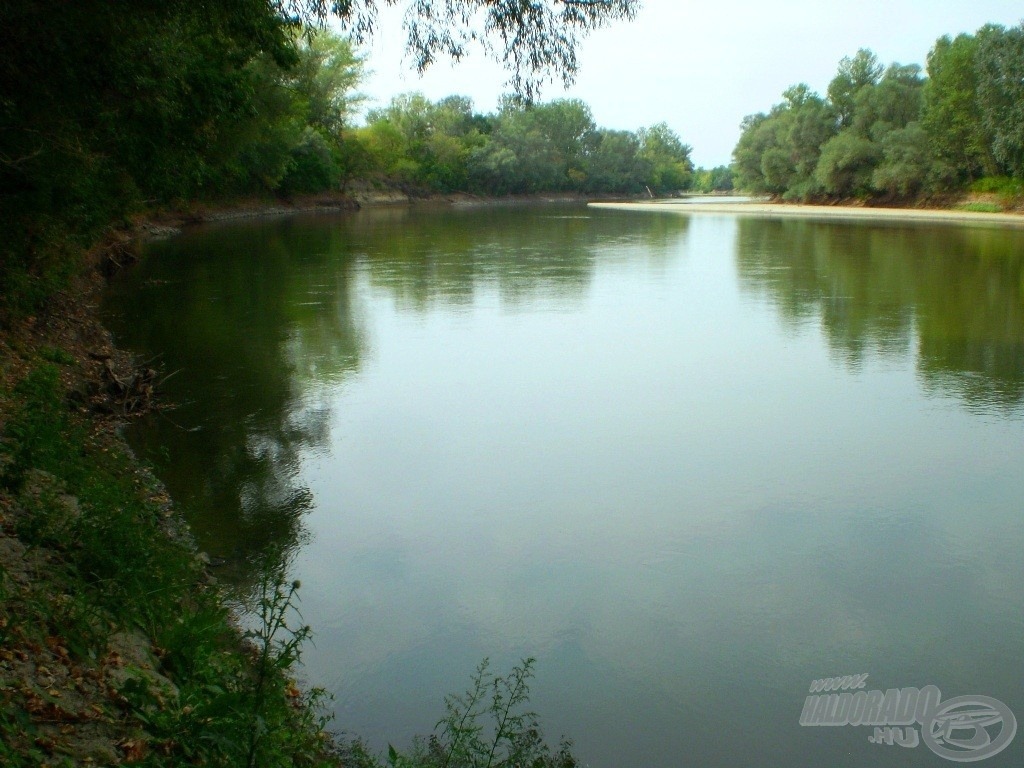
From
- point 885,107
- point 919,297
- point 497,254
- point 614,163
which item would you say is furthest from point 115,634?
point 614,163

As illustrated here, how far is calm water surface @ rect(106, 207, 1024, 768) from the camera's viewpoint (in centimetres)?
572

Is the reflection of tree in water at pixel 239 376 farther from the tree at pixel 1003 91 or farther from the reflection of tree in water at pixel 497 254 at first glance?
the tree at pixel 1003 91

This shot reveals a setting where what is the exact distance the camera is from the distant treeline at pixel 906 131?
173ft

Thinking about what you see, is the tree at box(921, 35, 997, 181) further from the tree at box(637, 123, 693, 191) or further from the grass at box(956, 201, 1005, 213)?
the tree at box(637, 123, 693, 191)

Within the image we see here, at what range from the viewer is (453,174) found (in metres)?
95.2

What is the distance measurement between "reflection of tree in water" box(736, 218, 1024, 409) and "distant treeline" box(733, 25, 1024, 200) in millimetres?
17844

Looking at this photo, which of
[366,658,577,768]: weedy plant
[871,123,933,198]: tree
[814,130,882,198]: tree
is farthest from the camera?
[814,130,882,198]: tree

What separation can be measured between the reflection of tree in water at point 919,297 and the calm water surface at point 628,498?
130 millimetres

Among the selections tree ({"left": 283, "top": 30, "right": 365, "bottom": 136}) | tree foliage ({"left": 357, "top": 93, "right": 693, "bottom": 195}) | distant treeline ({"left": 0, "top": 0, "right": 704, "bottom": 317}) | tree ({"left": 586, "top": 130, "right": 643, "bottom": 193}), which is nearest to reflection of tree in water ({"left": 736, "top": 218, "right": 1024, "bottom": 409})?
distant treeline ({"left": 0, "top": 0, "right": 704, "bottom": 317})

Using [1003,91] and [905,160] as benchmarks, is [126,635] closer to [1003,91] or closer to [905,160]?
[1003,91]

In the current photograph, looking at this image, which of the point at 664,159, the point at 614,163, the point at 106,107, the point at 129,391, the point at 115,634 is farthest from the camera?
the point at 664,159

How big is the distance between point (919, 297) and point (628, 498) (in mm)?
15016

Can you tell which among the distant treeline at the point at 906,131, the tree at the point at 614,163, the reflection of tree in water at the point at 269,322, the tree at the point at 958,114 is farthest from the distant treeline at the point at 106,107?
the tree at the point at 614,163

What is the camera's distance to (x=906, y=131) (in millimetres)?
61781
